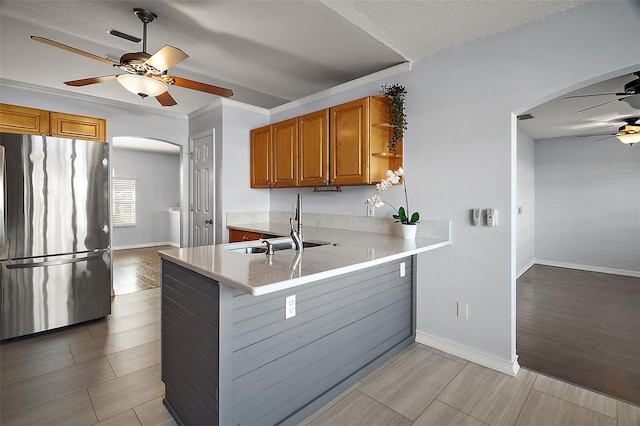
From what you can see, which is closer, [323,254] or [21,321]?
[323,254]

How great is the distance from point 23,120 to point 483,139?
180 inches

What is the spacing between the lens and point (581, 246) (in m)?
5.73

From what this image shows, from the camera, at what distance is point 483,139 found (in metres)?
2.36

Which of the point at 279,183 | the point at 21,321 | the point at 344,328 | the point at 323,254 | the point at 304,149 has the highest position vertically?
the point at 304,149

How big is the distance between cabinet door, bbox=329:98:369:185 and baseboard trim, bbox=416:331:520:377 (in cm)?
149

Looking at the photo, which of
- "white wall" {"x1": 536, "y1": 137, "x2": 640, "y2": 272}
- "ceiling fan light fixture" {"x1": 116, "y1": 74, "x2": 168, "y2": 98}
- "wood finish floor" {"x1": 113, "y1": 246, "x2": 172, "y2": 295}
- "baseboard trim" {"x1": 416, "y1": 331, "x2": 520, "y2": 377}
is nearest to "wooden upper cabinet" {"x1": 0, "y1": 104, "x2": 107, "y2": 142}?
"ceiling fan light fixture" {"x1": 116, "y1": 74, "x2": 168, "y2": 98}

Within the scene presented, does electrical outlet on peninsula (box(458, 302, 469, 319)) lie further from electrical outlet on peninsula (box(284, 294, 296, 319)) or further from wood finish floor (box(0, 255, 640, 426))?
electrical outlet on peninsula (box(284, 294, 296, 319))

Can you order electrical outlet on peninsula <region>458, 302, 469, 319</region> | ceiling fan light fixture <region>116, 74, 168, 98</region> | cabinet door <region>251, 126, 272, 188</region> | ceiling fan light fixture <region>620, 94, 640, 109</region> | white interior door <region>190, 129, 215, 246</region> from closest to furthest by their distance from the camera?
ceiling fan light fixture <region>116, 74, 168, 98</region> → electrical outlet on peninsula <region>458, 302, 469, 319</region> → ceiling fan light fixture <region>620, 94, 640, 109</region> → cabinet door <region>251, 126, 272, 188</region> → white interior door <region>190, 129, 215, 246</region>

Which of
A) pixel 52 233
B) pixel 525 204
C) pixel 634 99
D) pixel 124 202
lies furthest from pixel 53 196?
pixel 525 204

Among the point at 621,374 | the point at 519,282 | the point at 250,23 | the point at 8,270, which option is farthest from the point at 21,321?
the point at 519,282

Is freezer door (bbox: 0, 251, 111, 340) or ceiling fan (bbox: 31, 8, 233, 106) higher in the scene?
ceiling fan (bbox: 31, 8, 233, 106)

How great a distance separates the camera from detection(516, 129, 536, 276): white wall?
17.5 ft

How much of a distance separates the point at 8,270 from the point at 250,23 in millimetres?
3017

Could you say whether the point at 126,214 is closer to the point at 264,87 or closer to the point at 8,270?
the point at 8,270
